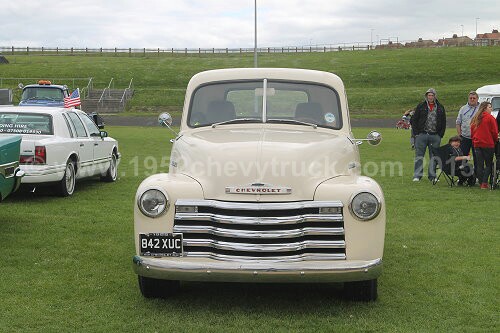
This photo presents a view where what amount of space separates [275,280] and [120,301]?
1572 mm

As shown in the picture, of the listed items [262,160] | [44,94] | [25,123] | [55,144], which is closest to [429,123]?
[55,144]

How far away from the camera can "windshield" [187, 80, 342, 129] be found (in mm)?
7926

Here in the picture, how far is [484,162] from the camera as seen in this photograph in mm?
14992

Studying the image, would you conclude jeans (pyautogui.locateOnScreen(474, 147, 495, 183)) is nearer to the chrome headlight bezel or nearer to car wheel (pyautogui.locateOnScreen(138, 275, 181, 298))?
car wheel (pyautogui.locateOnScreen(138, 275, 181, 298))

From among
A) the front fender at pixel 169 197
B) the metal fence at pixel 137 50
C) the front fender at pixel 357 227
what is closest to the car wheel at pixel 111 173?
the front fender at pixel 169 197

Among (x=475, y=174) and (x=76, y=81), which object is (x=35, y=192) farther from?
(x=76, y=81)

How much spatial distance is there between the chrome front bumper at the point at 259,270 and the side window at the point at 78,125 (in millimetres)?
8408

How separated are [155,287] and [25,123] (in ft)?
23.3

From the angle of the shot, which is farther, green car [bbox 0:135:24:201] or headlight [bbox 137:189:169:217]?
green car [bbox 0:135:24:201]

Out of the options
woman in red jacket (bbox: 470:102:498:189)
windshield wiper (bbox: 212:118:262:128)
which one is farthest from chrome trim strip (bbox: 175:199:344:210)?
woman in red jacket (bbox: 470:102:498:189)

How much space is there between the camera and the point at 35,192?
13.8m

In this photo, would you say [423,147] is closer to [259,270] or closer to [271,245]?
[271,245]

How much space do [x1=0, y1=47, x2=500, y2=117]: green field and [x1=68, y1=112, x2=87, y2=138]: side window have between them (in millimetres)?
34099

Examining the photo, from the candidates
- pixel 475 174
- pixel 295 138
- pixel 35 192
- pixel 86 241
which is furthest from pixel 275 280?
pixel 475 174
